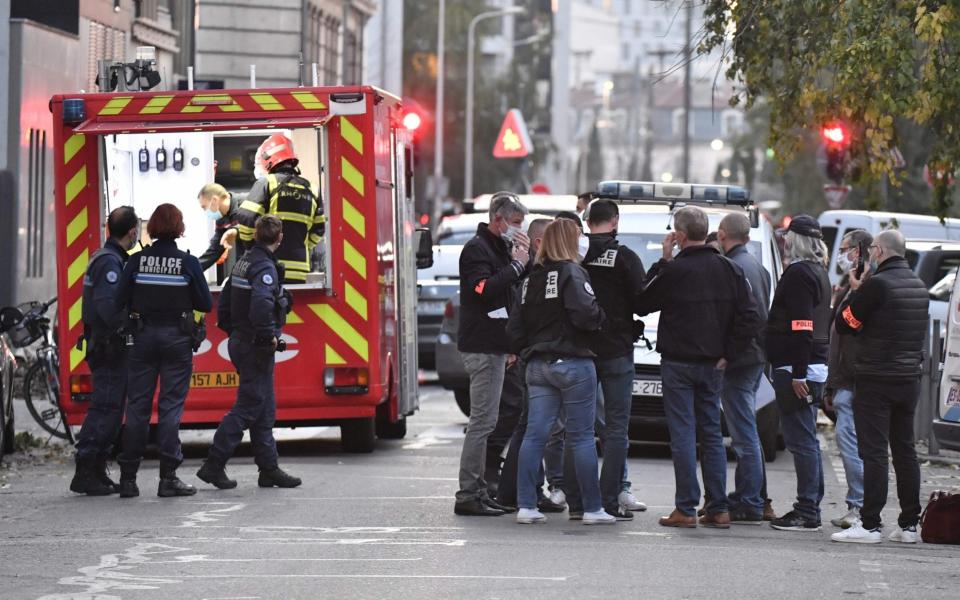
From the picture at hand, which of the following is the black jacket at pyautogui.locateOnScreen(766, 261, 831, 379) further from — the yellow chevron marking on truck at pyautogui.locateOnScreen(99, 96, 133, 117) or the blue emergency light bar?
the blue emergency light bar

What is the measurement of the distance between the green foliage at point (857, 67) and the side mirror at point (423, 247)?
281 centimetres

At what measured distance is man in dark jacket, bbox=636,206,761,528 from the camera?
12242 millimetres

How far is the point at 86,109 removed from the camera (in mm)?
15477

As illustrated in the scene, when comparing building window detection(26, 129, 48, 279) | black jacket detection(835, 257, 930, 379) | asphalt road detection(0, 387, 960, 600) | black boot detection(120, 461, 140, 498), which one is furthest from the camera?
building window detection(26, 129, 48, 279)

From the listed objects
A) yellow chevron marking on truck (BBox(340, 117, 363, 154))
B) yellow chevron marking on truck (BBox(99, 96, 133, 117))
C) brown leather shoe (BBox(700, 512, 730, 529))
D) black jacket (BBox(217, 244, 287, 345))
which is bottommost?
brown leather shoe (BBox(700, 512, 730, 529))

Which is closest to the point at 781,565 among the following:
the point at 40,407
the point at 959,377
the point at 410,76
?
the point at 959,377

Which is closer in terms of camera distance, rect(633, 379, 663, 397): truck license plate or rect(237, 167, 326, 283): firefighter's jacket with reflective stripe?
rect(237, 167, 326, 283): firefighter's jacket with reflective stripe

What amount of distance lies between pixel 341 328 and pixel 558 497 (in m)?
3.20

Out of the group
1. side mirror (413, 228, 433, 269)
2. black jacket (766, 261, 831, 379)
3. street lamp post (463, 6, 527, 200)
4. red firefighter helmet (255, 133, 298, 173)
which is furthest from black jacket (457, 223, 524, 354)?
street lamp post (463, 6, 527, 200)

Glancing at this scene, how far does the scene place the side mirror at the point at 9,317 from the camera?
52.8ft

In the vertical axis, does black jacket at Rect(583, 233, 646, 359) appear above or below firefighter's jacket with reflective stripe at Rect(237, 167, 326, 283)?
below

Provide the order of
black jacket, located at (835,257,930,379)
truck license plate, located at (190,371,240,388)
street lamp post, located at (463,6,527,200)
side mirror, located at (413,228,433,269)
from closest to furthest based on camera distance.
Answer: black jacket, located at (835,257,930,379), truck license plate, located at (190,371,240,388), side mirror, located at (413,228,433,269), street lamp post, located at (463,6,527,200)

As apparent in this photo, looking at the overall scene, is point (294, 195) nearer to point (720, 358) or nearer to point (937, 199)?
point (720, 358)

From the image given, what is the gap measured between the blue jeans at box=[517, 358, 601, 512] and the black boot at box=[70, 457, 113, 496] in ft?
9.58
